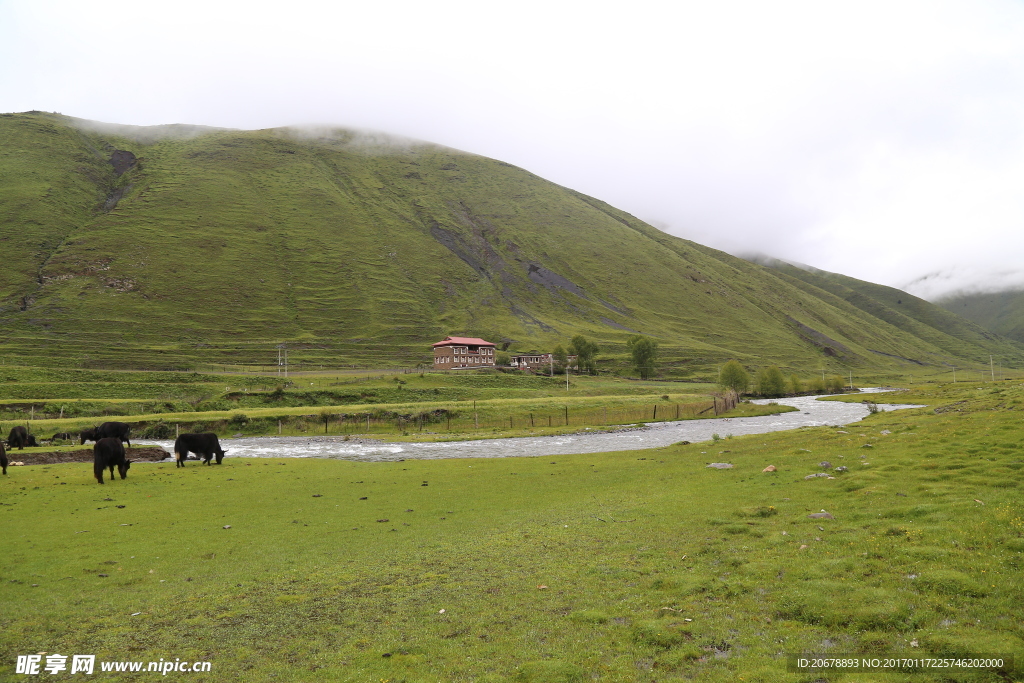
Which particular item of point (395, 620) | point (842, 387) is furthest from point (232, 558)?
point (842, 387)

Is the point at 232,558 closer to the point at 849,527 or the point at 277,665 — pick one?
the point at 277,665

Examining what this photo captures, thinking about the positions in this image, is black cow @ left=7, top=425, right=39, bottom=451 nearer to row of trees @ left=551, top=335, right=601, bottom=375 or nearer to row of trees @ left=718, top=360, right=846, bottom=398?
Result: row of trees @ left=718, top=360, right=846, bottom=398

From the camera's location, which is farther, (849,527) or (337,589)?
(849,527)

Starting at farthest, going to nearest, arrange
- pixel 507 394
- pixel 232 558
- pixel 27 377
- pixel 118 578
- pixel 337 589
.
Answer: pixel 507 394, pixel 27 377, pixel 232 558, pixel 118 578, pixel 337 589

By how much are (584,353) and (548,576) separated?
15306 cm

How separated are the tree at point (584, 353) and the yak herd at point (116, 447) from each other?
129476 mm

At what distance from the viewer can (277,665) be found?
27.7 ft

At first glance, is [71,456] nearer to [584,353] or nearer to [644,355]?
[584,353]

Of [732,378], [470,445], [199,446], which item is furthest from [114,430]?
[732,378]

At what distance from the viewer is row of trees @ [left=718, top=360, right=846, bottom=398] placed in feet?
414

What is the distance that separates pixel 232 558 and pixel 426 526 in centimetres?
595

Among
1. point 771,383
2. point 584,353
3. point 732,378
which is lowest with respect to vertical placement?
point 771,383

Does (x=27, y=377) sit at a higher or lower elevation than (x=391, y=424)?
higher

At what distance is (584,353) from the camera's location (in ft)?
537
